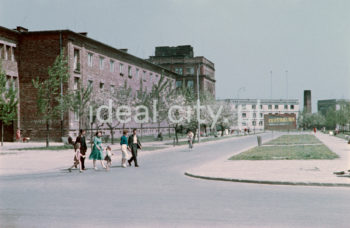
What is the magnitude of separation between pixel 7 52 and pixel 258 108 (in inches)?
5066

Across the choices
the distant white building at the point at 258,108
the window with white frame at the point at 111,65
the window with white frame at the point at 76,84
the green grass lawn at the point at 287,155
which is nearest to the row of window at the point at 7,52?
the window with white frame at the point at 76,84

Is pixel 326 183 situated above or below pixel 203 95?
below

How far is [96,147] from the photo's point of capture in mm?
19047

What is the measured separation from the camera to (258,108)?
16525 cm

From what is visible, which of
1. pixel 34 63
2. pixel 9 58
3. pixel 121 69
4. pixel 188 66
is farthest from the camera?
pixel 188 66

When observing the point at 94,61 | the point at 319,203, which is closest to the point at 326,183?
the point at 319,203

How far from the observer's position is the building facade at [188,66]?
107869 mm

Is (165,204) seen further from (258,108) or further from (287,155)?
(258,108)

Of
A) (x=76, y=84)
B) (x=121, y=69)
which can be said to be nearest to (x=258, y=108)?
(x=121, y=69)

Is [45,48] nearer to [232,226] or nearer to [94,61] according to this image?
[94,61]

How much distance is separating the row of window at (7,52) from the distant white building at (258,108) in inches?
4603

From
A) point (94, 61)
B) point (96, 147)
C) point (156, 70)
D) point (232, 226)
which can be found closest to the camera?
point (232, 226)

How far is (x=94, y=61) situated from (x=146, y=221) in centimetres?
4614

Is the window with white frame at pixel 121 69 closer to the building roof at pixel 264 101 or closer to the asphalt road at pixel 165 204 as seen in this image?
the asphalt road at pixel 165 204
